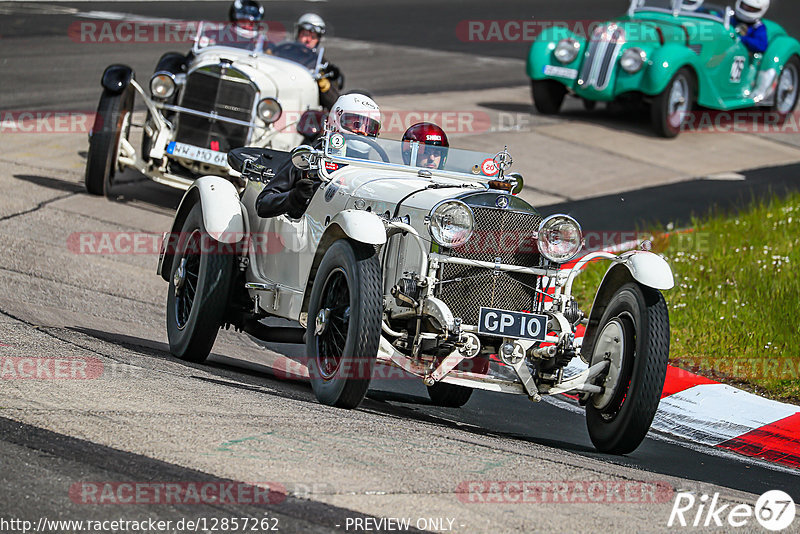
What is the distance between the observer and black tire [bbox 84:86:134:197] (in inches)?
469

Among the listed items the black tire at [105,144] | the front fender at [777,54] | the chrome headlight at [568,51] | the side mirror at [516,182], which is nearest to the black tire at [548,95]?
the chrome headlight at [568,51]

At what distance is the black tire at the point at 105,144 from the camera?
469 inches

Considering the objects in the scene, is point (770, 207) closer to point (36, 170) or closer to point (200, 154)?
point (200, 154)

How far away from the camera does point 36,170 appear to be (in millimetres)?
12797

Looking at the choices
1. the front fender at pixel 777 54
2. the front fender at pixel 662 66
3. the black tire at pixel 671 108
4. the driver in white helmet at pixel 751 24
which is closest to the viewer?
the front fender at pixel 662 66

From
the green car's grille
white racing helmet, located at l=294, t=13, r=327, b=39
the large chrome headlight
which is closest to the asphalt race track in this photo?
the green car's grille

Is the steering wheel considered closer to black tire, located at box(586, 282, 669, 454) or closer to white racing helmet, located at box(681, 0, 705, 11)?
black tire, located at box(586, 282, 669, 454)

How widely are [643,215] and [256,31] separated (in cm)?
464

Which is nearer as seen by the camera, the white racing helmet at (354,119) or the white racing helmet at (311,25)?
the white racing helmet at (354,119)

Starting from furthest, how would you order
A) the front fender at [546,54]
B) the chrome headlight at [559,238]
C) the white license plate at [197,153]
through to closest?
1. the front fender at [546,54]
2. the white license plate at [197,153]
3. the chrome headlight at [559,238]

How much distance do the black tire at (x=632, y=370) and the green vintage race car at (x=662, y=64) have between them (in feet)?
34.8

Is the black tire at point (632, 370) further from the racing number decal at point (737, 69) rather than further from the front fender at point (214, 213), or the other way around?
the racing number decal at point (737, 69)

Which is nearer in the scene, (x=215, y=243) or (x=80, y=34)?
(x=215, y=243)

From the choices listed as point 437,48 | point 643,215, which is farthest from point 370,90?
point 643,215
